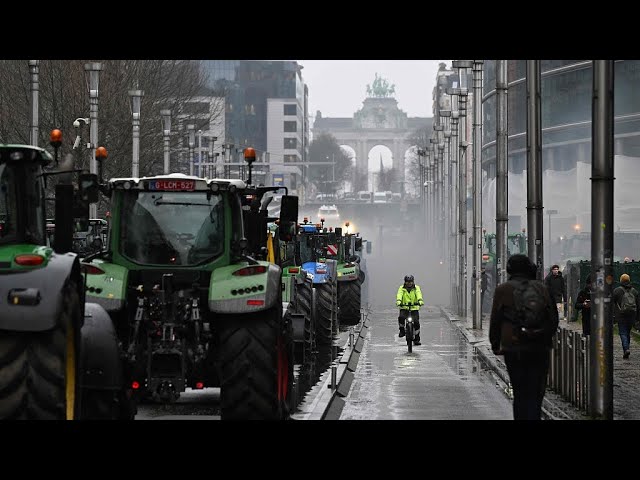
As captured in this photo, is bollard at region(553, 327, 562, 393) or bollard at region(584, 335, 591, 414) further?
bollard at region(553, 327, 562, 393)

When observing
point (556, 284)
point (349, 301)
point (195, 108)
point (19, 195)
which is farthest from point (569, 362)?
point (195, 108)

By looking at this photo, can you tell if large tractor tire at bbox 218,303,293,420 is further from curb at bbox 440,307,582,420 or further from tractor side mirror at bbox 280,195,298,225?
curb at bbox 440,307,582,420

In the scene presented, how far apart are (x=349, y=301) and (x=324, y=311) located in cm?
1062

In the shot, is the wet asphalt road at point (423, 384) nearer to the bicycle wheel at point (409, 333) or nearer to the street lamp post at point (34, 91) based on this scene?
the bicycle wheel at point (409, 333)

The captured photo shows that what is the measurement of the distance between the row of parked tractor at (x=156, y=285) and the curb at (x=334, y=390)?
207 centimetres

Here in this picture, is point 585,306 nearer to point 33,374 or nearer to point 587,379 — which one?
point 587,379

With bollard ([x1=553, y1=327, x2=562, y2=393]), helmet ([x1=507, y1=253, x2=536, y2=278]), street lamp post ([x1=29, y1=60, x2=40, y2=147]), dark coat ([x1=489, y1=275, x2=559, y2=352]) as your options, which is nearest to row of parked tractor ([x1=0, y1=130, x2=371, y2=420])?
dark coat ([x1=489, y1=275, x2=559, y2=352])

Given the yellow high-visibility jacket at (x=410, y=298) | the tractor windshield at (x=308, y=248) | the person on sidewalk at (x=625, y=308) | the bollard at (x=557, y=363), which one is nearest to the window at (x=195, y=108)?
the tractor windshield at (x=308, y=248)

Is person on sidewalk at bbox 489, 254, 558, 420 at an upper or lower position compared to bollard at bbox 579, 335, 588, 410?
upper

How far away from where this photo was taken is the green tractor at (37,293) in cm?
1180

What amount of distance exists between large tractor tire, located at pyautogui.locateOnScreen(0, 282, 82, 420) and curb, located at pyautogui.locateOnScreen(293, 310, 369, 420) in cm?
869

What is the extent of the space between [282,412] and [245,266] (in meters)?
1.83

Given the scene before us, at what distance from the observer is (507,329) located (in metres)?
15.7

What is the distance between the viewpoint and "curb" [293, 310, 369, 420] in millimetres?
21648
